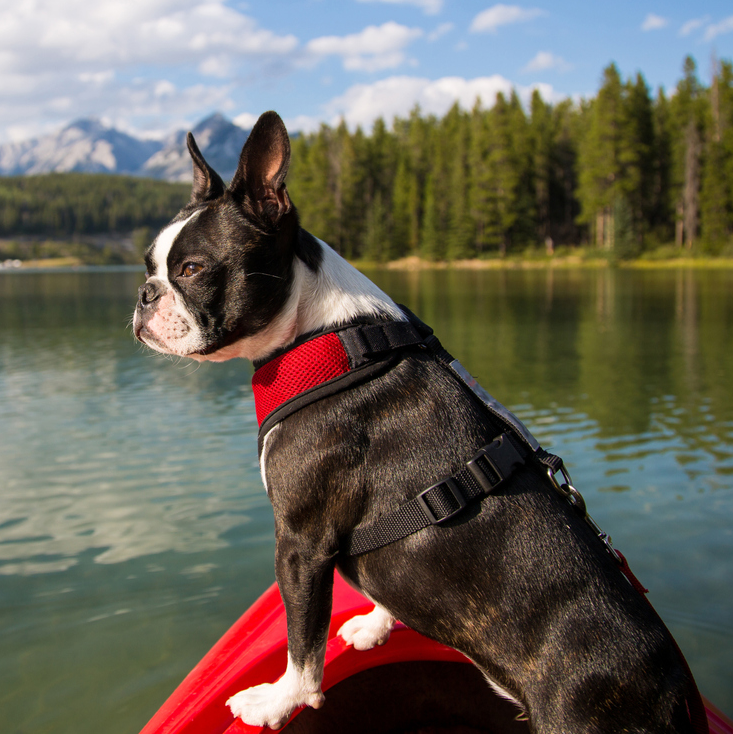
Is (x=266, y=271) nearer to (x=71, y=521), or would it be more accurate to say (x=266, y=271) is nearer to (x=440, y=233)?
(x=71, y=521)

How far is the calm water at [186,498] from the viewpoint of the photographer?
4.34 meters

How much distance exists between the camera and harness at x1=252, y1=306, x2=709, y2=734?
2.11 metres

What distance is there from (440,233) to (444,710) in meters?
75.1

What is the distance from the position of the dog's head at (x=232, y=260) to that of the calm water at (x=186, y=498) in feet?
8.88

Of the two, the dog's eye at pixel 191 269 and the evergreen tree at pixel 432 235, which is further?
the evergreen tree at pixel 432 235

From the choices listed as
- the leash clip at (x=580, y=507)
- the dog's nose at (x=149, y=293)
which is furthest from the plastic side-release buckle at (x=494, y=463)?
the dog's nose at (x=149, y=293)

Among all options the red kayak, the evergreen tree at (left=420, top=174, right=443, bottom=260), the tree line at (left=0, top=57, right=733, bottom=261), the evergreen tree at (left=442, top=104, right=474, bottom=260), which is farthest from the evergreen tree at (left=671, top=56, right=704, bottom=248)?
the red kayak

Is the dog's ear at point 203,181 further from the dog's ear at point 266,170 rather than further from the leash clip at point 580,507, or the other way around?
the leash clip at point 580,507

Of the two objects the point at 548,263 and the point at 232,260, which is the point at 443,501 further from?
the point at 548,263

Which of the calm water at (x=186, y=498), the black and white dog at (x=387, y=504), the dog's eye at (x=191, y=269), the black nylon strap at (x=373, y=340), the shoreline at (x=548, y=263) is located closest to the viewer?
the black and white dog at (x=387, y=504)

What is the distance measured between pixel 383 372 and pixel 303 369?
0.30 metres

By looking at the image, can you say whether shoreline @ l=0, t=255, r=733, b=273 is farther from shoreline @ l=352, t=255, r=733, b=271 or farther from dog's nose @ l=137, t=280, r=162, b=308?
dog's nose @ l=137, t=280, r=162, b=308

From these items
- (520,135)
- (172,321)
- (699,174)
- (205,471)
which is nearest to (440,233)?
(520,135)

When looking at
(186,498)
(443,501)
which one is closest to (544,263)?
(186,498)
